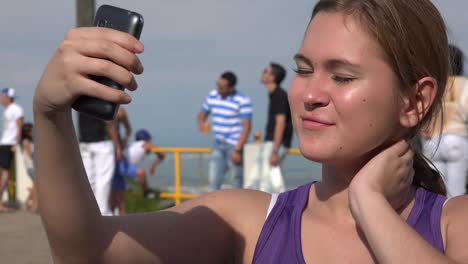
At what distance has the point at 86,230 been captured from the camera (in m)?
1.78

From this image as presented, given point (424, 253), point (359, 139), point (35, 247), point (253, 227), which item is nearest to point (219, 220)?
point (253, 227)

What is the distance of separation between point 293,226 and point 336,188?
16 centimetres

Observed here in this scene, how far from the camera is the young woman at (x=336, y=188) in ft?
5.80

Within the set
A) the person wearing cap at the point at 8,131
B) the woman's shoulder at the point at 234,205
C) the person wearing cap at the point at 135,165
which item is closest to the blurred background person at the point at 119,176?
the person wearing cap at the point at 135,165

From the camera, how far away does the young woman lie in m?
1.77

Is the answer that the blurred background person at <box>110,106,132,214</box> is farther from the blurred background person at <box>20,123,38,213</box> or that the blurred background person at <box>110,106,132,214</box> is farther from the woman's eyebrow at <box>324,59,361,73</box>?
the woman's eyebrow at <box>324,59,361,73</box>

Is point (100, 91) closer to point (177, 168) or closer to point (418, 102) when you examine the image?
point (418, 102)

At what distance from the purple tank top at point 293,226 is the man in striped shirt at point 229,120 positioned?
6.99 meters

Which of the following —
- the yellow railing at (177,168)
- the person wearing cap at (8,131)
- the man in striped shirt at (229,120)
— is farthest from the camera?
the person wearing cap at (8,131)

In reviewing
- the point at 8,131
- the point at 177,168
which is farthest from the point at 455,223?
the point at 8,131

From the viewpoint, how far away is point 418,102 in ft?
6.87

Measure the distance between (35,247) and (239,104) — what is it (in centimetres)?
286

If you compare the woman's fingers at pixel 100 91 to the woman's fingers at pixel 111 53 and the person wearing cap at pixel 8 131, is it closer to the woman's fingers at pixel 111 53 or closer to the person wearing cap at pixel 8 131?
the woman's fingers at pixel 111 53

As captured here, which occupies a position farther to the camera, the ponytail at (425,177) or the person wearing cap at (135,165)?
the person wearing cap at (135,165)
